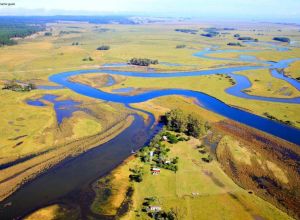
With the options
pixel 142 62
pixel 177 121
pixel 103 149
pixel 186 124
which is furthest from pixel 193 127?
pixel 142 62

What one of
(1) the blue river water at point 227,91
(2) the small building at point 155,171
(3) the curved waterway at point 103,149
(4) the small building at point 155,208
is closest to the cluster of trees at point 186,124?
(3) the curved waterway at point 103,149

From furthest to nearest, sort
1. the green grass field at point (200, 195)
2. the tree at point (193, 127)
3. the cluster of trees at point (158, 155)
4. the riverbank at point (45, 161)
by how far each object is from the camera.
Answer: the tree at point (193, 127)
the cluster of trees at point (158, 155)
the riverbank at point (45, 161)
the green grass field at point (200, 195)

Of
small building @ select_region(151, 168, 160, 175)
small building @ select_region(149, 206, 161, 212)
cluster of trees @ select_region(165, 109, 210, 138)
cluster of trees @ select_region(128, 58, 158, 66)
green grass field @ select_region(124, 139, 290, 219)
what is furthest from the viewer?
cluster of trees @ select_region(128, 58, 158, 66)

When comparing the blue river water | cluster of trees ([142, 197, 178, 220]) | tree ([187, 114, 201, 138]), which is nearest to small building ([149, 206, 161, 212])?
cluster of trees ([142, 197, 178, 220])

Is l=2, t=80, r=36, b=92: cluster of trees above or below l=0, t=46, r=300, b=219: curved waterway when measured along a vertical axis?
above

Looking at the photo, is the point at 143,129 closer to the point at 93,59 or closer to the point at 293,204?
the point at 293,204

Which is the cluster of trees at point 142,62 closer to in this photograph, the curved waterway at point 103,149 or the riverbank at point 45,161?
the curved waterway at point 103,149

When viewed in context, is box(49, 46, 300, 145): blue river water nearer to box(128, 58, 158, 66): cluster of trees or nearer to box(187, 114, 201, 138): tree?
box(128, 58, 158, 66): cluster of trees
